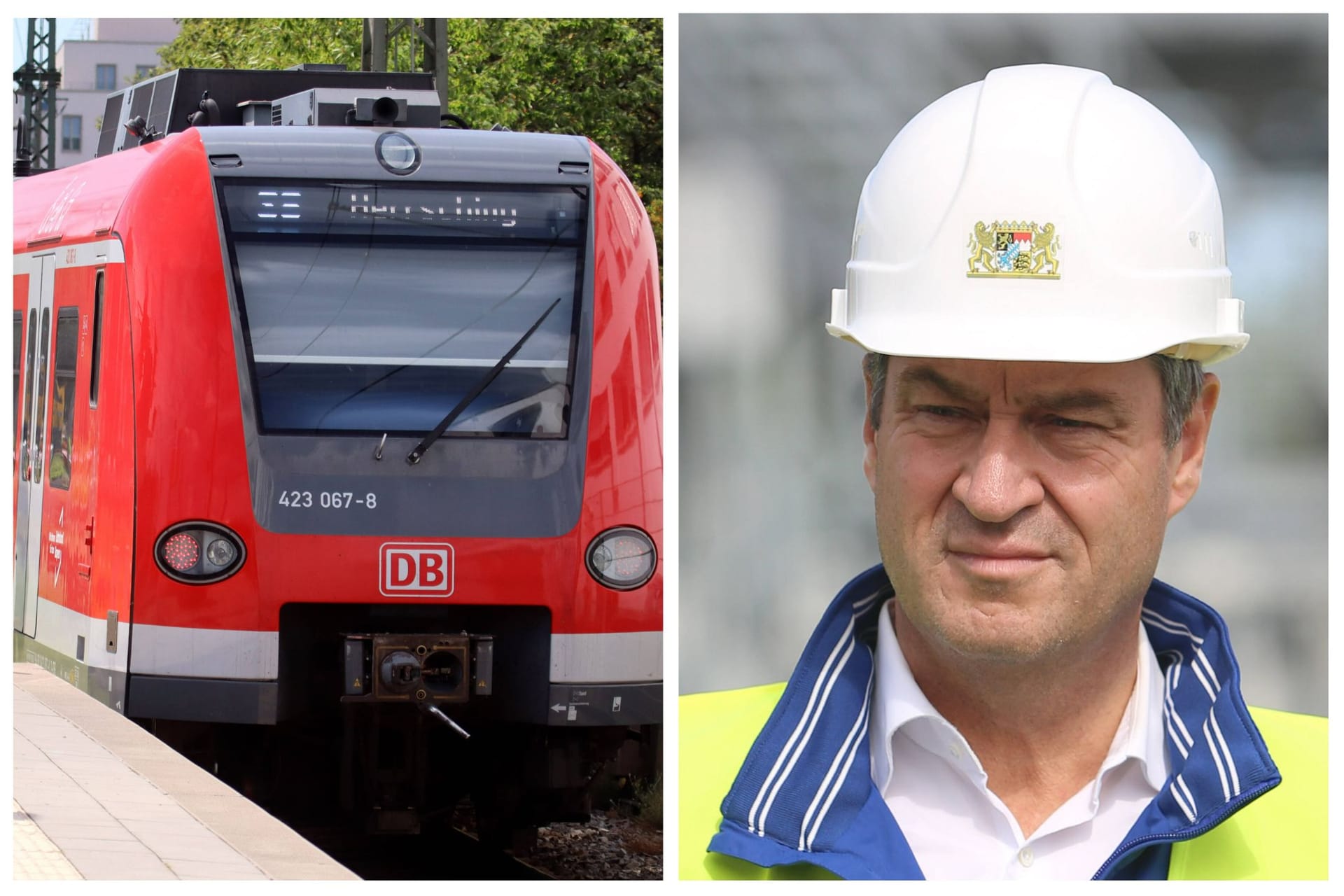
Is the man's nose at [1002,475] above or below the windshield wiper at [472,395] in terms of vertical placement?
below

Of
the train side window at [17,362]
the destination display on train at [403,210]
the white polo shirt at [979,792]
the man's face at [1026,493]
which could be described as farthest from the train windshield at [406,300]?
the man's face at [1026,493]

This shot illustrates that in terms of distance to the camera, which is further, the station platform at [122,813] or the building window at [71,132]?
the building window at [71,132]

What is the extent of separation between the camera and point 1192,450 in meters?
4.04

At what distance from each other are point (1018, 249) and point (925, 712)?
1019 mm

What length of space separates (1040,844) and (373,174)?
164 inches

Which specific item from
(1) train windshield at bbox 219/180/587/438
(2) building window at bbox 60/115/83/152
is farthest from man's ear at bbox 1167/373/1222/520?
(2) building window at bbox 60/115/83/152

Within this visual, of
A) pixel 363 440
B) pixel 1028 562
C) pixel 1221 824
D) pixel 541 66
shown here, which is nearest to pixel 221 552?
pixel 363 440

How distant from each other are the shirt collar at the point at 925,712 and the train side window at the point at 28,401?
17.1 ft

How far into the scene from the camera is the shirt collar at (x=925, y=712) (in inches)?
161

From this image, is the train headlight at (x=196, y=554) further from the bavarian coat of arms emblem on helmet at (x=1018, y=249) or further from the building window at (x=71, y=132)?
the building window at (x=71, y=132)

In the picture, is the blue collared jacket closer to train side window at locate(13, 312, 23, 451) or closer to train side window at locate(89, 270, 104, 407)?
train side window at locate(89, 270, 104, 407)

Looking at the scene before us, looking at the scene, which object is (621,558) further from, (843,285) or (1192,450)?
(1192,450)

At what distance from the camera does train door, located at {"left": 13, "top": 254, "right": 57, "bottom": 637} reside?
26.7 feet

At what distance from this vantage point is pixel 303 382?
23.6ft
